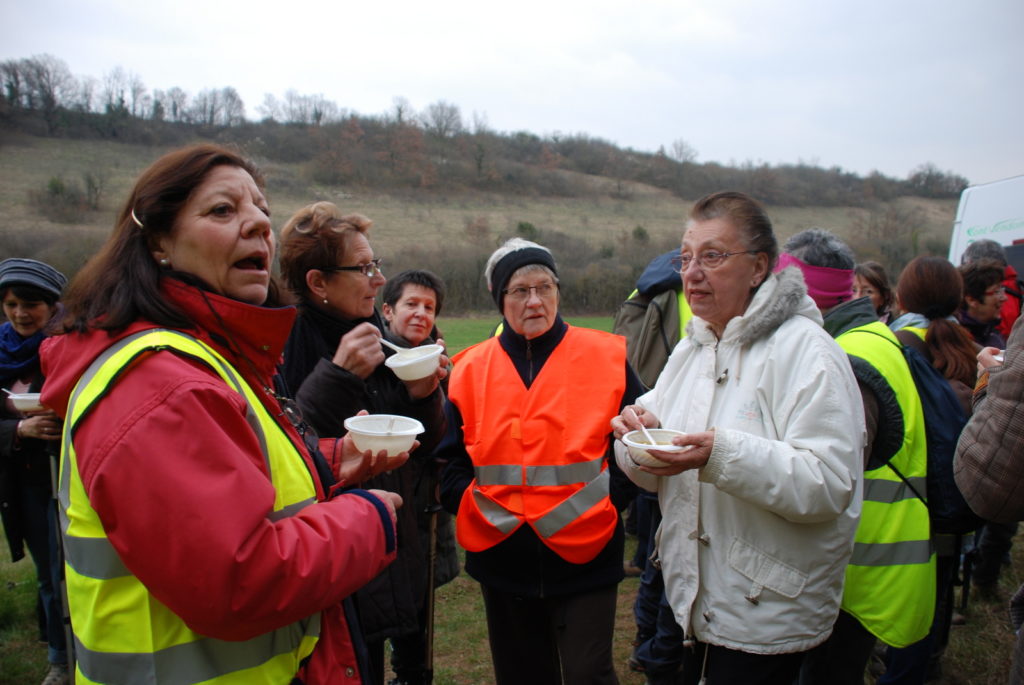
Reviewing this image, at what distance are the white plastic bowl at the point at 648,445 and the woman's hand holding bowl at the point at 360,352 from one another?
989 mm

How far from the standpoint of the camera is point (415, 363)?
240 centimetres

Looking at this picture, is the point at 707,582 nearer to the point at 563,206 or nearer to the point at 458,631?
the point at 458,631

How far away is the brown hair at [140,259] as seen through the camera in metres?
1.33

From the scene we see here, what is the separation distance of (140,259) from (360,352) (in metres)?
1.00

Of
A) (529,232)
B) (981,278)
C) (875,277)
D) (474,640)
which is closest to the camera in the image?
(474,640)

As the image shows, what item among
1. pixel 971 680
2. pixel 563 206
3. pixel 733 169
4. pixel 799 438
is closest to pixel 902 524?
pixel 799 438

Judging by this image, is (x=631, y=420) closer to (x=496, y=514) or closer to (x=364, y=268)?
(x=496, y=514)

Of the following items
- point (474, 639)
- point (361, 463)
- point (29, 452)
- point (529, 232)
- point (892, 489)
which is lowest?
point (474, 639)

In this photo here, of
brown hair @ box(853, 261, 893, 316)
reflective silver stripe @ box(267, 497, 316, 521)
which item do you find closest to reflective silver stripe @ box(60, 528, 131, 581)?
reflective silver stripe @ box(267, 497, 316, 521)

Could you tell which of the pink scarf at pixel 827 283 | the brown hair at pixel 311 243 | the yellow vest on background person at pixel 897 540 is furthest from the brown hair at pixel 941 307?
the brown hair at pixel 311 243

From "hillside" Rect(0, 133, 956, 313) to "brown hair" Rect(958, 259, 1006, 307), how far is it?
18229 millimetres

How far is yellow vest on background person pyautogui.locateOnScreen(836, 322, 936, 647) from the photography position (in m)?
2.40

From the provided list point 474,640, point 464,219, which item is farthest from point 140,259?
point 464,219

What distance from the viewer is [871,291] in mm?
4906
